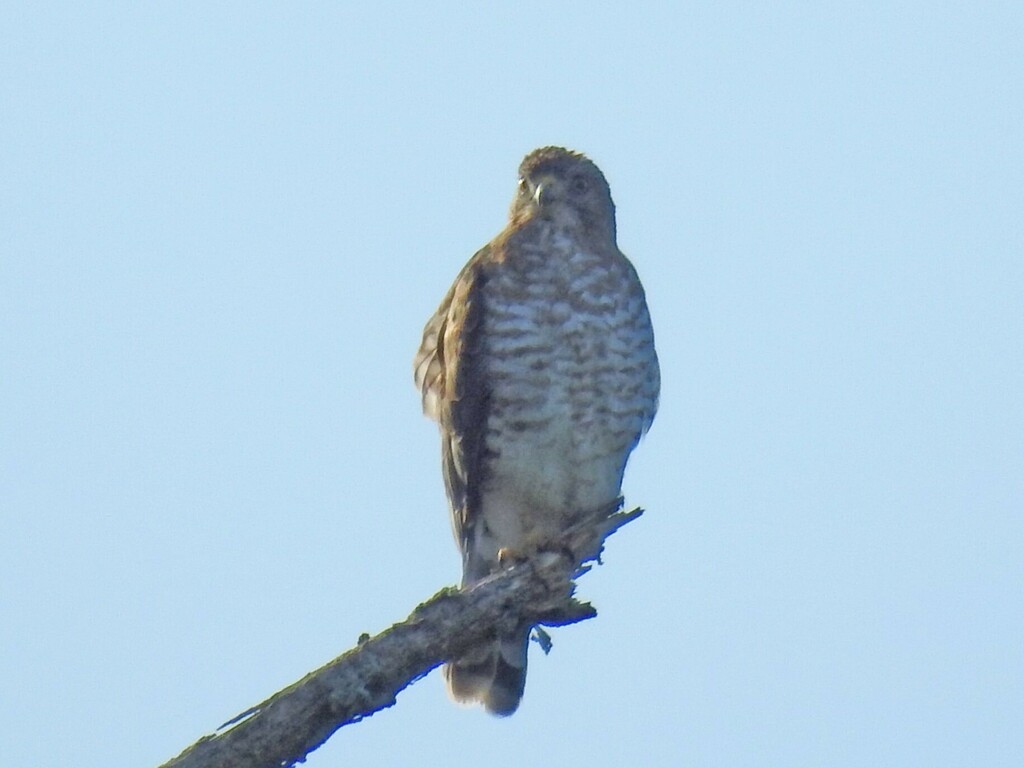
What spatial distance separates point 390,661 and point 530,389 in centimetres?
235

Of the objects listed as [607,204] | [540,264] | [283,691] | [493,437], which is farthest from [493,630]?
[607,204]

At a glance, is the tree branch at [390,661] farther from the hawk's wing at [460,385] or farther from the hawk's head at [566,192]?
the hawk's head at [566,192]

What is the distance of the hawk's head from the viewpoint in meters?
9.27

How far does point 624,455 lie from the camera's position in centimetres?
886

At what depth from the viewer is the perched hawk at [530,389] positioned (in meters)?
8.54

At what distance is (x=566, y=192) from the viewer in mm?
9336

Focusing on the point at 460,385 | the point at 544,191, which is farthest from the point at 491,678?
the point at 544,191

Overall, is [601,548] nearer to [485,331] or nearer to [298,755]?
[485,331]

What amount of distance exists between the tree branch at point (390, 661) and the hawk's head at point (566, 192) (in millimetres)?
2171

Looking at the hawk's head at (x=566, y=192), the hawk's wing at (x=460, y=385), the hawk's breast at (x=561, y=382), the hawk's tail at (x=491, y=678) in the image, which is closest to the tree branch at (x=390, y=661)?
the hawk's breast at (x=561, y=382)

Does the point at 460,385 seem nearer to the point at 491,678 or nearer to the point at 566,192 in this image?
the point at 566,192

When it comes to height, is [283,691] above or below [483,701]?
below

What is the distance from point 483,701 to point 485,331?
71.2 inches

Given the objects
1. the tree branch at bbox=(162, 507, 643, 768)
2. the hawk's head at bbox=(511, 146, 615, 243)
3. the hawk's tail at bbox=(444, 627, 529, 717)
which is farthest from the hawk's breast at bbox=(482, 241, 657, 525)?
the tree branch at bbox=(162, 507, 643, 768)
